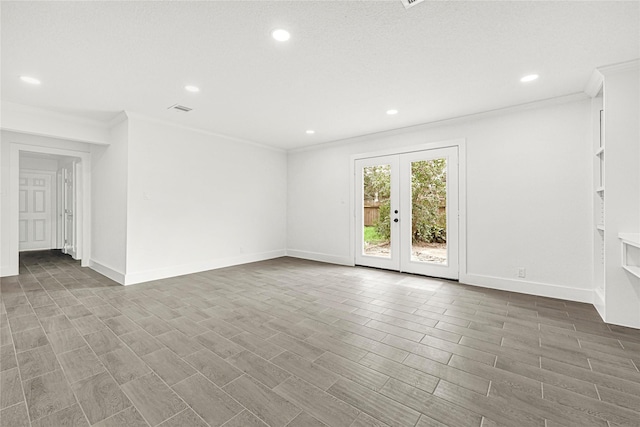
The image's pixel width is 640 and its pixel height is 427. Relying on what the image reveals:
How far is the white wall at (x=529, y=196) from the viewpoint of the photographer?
356 centimetres

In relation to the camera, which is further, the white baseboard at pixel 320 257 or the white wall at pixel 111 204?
the white baseboard at pixel 320 257

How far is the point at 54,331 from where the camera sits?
2666 millimetres

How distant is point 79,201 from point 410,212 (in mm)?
6594

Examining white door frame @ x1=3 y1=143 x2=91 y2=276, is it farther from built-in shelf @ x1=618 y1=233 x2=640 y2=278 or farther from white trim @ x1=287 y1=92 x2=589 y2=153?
built-in shelf @ x1=618 y1=233 x2=640 y2=278

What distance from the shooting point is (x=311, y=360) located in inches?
85.2

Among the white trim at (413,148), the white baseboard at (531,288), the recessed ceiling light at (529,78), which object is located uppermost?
the recessed ceiling light at (529,78)

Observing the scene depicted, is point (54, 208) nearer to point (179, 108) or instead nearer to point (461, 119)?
point (179, 108)

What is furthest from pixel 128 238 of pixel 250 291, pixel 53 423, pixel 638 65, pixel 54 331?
pixel 638 65

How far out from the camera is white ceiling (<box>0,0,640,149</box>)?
81.6 inches

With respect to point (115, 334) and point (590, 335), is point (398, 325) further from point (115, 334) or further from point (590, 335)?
point (115, 334)

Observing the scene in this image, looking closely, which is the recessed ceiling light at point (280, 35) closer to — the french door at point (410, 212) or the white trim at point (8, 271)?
the french door at point (410, 212)

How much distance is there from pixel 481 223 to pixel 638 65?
232 centimetres

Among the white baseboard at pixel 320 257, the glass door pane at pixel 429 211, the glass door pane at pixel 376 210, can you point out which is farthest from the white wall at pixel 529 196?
the white baseboard at pixel 320 257

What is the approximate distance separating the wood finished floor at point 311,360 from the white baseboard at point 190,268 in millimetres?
519
